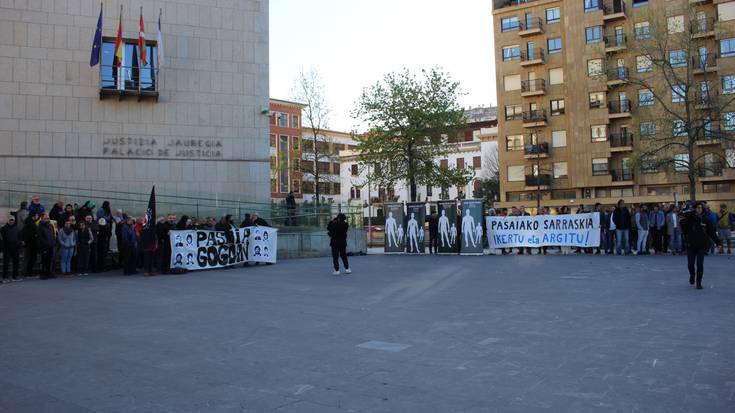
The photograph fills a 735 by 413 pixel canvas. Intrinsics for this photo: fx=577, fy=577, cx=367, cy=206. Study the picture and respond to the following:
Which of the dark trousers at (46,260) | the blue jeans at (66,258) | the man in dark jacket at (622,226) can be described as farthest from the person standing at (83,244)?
the man in dark jacket at (622,226)

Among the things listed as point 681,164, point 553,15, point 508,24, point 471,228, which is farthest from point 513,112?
point 471,228

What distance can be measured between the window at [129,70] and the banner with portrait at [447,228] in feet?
46.0

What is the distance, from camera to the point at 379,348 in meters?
6.73

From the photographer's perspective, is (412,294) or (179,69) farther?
(179,69)

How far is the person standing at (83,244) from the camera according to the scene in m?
17.7

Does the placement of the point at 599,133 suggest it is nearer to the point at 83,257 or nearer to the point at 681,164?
the point at 681,164

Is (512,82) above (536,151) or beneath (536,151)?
above

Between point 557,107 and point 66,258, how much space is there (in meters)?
53.7

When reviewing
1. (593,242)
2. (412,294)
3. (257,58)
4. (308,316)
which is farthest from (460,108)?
(308,316)

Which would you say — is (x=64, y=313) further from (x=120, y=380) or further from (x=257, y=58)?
(x=257, y=58)

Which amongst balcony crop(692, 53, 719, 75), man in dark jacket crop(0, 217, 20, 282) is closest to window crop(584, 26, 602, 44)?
balcony crop(692, 53, 719, 75)

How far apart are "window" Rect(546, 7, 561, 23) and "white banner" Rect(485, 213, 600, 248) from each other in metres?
44.7

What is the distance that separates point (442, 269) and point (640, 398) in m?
12.9

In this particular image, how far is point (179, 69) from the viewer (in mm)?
26875
